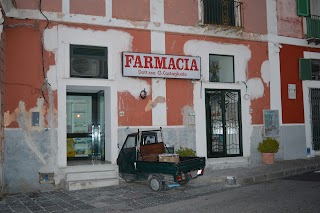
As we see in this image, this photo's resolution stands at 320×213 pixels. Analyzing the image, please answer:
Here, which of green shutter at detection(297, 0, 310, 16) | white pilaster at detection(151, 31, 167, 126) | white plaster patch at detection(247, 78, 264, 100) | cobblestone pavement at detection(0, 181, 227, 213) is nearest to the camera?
cobblestone pavement at detection(0, 181, 227, 213)

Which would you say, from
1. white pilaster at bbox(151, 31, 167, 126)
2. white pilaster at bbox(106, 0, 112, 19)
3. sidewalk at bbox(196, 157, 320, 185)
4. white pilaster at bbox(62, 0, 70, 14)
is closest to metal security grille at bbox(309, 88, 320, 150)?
sidewalk at bbox(196, 157, 320, 185)

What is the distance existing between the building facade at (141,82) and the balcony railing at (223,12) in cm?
4

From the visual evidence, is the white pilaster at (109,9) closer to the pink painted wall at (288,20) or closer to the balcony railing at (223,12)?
the balcony railing at (223,12)

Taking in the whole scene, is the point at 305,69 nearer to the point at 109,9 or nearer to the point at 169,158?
the point at 169,158

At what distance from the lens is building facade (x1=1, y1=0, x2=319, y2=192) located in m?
9.91

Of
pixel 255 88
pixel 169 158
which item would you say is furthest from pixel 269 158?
pixel 169 158

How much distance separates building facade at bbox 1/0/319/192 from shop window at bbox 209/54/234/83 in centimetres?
4

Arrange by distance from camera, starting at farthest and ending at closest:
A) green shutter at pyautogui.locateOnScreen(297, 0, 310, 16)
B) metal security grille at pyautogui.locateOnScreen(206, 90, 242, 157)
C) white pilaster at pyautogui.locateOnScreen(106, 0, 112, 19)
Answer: green shutter at pyautogui.locateOnScreen(297, 0, 310, 16), metal security grille at pyautogui.locateOnScreen(206, 90, 242, 157), white pilaster at pyautogui.locateOnScreen(106, 0, 112, 19)

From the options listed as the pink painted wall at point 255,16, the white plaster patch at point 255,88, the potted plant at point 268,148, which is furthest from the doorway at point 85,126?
the pink painted wall at point 255,16

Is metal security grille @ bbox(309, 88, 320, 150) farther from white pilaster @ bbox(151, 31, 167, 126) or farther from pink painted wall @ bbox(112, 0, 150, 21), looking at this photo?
pink painted wall @ bbox(112, 0, 150, 21)

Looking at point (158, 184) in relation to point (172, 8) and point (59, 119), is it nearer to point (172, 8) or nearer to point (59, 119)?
point (59, 119)

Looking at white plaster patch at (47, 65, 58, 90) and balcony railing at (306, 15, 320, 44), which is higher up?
A: balcony railing at (306, 15, 320, 44)

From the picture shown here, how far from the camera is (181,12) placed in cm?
1218

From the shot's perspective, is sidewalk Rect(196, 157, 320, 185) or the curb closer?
the curb
